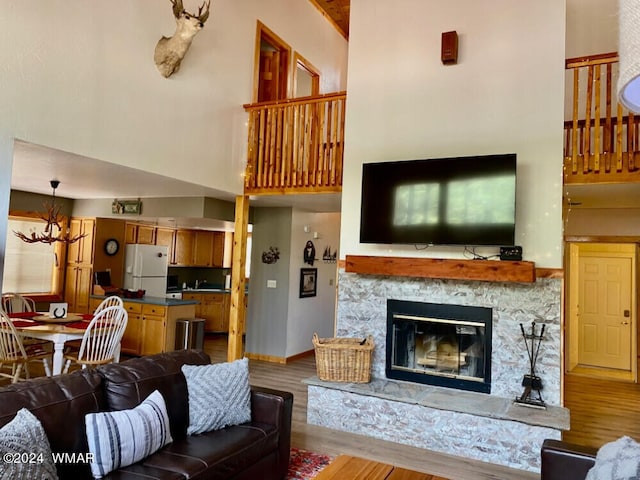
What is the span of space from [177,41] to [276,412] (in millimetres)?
3628

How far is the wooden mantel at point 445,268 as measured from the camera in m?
3.95

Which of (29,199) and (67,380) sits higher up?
(29,199)

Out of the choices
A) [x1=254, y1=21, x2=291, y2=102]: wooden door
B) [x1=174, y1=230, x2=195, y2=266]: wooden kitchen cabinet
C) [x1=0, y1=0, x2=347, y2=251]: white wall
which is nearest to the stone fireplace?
[x1=0, y1=0, x2=347, y2=251]: white wall

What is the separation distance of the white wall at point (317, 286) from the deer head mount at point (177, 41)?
118 inches

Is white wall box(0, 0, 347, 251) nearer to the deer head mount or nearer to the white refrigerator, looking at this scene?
A: the deer head mount

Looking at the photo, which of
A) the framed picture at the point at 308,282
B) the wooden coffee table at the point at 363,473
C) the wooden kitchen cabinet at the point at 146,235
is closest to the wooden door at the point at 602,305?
the framed picture at the point at 308,282

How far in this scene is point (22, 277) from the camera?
731 centimetres

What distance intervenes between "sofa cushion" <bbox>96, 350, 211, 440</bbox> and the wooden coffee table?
98 cm

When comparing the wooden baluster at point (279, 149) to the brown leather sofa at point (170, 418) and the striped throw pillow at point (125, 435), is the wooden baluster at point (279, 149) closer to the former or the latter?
the brown leather sofa at point (170, 418)

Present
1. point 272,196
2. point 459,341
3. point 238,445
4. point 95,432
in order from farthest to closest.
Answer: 1. point 272,196
2. point 459,341
3. point 238,445
4. point 95,432

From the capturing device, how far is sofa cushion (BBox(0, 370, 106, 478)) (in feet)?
6.95

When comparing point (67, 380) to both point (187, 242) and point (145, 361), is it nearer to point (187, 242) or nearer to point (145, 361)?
Result: point (145, 361)

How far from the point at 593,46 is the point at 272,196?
4.87 metres

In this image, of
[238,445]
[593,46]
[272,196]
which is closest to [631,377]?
[593,46]
